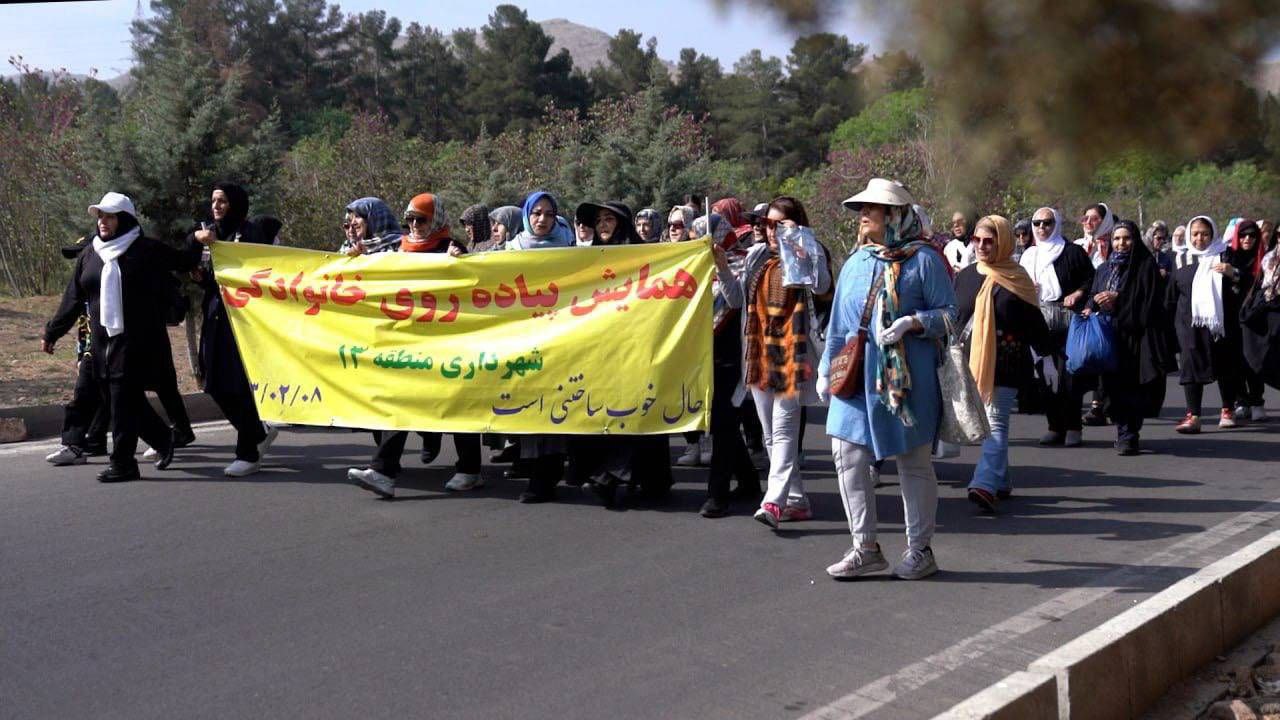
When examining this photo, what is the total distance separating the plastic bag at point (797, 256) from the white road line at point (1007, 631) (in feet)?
6.83

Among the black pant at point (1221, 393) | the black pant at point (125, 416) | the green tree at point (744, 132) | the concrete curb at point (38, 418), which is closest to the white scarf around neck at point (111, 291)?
the black pant at point (125, 416)

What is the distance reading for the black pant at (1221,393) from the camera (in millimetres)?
10742

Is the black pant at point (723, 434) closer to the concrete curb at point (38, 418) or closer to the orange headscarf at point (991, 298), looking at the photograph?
the orange headscarf at point (991, 298)

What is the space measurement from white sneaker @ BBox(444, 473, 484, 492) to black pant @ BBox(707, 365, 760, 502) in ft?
5.68

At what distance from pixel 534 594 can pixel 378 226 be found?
3838mm

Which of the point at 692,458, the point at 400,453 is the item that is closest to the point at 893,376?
the point at 400,453

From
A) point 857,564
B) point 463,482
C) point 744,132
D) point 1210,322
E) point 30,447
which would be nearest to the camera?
point 857,564

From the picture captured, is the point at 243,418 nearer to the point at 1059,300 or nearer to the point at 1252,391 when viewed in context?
the point at 1059,300

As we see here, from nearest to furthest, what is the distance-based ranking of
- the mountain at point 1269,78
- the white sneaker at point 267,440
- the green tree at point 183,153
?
the mountain at point 1269,78, the white sneaker at point 267,440, the green tree at point 183,153

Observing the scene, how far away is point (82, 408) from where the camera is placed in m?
9.02

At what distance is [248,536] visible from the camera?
6730mm

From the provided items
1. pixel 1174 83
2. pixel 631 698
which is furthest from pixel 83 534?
pixel 1174 83

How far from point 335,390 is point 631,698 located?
4.51 meters

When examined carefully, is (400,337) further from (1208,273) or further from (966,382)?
(1208,273)
